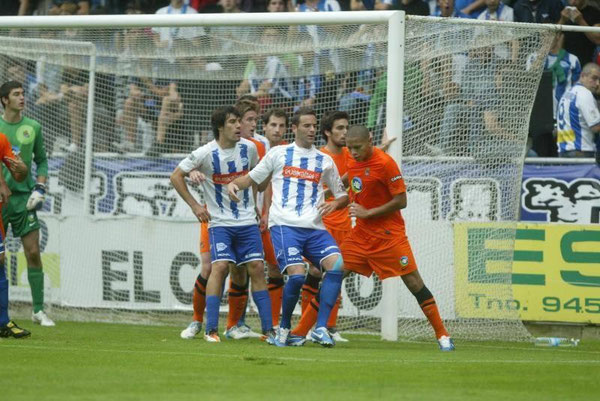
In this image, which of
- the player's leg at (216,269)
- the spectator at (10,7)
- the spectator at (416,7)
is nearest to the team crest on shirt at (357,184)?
the player's leg at (216,269)

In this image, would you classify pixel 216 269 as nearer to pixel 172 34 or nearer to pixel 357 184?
pixel 357 184

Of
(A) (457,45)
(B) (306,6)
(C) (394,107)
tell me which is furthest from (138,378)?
(B) (306,6)

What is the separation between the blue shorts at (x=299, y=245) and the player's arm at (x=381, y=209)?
39 centimetres

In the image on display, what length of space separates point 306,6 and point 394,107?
6.07 meters

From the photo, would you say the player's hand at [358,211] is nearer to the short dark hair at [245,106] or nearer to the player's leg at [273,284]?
the player's leg at [273,284]

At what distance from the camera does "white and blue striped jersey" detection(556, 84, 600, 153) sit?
1479 cm

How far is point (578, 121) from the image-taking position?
Answer: 14.9 meters

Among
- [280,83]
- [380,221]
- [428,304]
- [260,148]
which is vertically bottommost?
[428,304]

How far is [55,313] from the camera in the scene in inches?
617

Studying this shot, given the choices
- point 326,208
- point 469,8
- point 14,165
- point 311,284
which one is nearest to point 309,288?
point 311,284

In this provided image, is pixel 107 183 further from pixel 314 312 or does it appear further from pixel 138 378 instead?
pixel 138 378

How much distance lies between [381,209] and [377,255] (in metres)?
0.47

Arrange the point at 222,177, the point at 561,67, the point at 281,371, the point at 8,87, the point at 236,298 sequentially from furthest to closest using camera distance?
the point at 561,67, the point at 8,87, the point at 236,298, the point at 222,177, the point at 281,371

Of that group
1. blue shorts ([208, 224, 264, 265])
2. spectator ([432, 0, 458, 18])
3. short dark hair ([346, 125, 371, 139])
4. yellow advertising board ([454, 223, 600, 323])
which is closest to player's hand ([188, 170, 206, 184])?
blue shorts ([208, 224, 264, 265])
